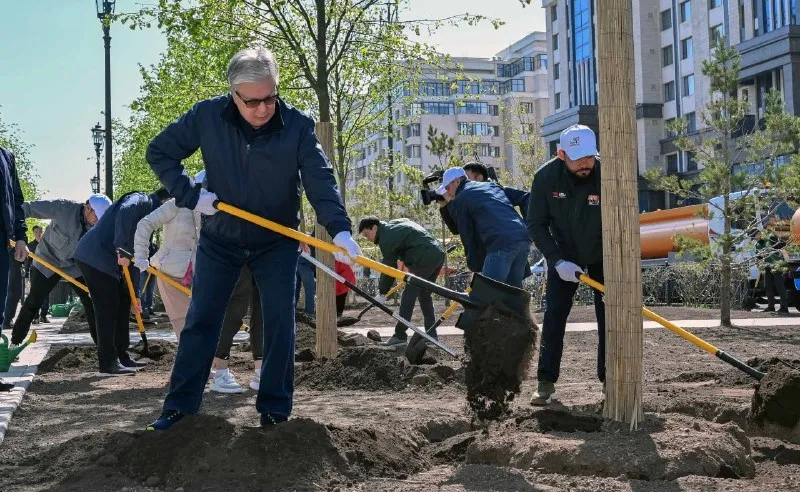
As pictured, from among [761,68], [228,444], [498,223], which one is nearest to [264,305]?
[228,444]

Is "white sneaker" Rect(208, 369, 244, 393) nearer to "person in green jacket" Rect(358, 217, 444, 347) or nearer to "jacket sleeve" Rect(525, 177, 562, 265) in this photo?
"jacket sleeve" Rect(525, 177, 562, 265)

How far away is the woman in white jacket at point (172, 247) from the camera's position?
8312 mm

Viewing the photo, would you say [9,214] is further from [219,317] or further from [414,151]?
[414,151]

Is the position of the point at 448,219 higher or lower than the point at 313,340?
higher

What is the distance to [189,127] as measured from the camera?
5082 millimetres

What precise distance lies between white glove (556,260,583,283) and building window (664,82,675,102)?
50377 mm

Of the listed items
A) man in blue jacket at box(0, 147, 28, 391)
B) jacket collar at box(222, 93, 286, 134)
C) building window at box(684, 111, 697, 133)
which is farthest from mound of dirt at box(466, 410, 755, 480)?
building window at box(684, 111, 697, 133)

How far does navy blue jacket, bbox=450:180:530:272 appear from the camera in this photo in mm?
8656

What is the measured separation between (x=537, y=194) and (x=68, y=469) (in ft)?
11.4

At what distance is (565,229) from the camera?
Answer: 6754mm

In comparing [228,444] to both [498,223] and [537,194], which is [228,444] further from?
[498,223]

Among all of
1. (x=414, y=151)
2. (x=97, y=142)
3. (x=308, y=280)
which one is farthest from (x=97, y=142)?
(x=414, y=151)

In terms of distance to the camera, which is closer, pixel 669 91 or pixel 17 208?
pixel 17 208

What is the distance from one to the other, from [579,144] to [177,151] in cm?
255
